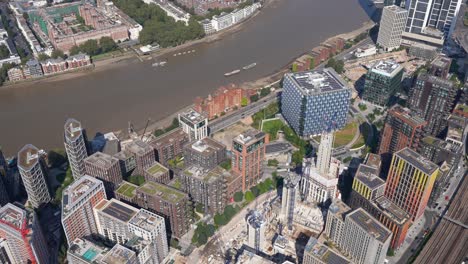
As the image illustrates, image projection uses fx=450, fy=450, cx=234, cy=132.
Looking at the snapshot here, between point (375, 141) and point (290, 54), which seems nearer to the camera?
point (375, 141)

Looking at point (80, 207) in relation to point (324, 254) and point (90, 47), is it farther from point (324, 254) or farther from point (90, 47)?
point (90, 47)

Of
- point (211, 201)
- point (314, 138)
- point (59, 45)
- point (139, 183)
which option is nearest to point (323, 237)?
point (211, 201)

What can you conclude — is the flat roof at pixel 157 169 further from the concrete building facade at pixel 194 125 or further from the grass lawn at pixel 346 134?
the grass lawn at pixel 346 134

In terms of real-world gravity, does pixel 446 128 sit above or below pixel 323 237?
above

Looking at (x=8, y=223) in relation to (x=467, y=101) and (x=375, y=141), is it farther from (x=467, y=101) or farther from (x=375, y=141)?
(x=467, y=101)

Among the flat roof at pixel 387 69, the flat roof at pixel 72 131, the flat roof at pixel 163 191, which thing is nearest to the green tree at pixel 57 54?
the flat roof at pixel 72 131

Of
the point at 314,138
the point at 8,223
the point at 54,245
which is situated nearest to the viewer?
the point at 8,223

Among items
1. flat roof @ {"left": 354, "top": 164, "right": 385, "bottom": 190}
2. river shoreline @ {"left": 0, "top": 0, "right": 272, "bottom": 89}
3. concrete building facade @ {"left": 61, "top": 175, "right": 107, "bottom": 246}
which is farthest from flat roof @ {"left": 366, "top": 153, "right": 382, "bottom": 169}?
river shoreline @ {"left": 0, "top": 0, "right": 272, "bottom": 89}
